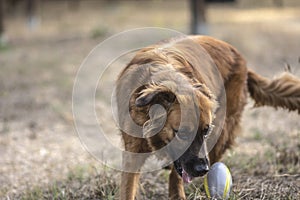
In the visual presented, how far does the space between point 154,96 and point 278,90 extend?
95.7 inches

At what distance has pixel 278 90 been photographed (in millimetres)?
6086

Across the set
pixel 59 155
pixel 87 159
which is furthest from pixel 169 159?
pixel 59 155

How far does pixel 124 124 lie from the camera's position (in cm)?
476

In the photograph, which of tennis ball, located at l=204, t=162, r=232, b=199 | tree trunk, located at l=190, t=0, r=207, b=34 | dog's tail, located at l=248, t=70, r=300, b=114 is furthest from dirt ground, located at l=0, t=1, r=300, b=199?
tree trunk, located at l=190, t=0, r=207, b=34

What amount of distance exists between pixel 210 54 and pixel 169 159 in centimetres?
143

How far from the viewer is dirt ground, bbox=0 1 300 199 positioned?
18.5ft

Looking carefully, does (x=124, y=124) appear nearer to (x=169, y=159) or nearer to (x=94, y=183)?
(x=169, y=159)

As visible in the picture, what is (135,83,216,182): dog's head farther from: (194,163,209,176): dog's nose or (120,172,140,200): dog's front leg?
(120,172,140,200): dog's front leg

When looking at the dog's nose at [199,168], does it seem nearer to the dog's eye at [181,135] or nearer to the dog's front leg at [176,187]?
the dog's eye at [181,135]

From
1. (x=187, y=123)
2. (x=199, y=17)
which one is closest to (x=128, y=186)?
(x=187, y=123)

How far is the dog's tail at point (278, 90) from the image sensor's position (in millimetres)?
6059

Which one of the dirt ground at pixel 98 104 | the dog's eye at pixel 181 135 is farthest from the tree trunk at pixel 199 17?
the dog's eye at pixel 181 135

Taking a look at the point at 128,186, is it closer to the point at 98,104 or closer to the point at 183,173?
the point at 183,173

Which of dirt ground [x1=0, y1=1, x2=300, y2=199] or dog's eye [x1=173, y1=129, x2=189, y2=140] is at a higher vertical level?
dog's eye [x1=173, y1=129, x2=189, y2=140]
